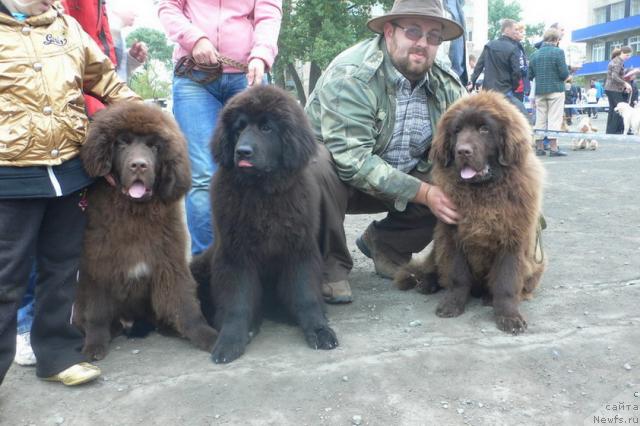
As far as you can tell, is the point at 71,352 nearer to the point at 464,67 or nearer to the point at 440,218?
the point at 440,218

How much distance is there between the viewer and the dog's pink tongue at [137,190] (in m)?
2.95

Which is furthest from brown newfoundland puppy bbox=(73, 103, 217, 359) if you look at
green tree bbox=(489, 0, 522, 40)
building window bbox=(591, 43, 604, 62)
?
green tree bbox=(489, 0, 522, 40)

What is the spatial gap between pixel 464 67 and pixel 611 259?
119 inches

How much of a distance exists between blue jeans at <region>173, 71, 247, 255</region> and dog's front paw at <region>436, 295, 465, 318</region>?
5.65ft

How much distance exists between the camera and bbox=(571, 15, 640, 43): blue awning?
55150mm

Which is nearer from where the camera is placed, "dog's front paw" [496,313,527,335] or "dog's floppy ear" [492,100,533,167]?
"dog's front paw" [496,313,527,335]

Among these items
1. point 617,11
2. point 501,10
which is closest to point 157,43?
point 501,10

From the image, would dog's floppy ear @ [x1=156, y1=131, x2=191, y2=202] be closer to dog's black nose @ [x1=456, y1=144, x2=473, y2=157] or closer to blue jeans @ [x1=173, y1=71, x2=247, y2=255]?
blue jeans @ [x1=173, y1=71, x2=247, y2=255]

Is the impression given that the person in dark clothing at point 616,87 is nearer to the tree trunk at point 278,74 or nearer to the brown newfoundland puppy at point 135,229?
the brown newfoundland puppy at point 135,229

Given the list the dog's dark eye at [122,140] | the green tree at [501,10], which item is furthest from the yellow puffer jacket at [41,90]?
the green tree at [501,10]

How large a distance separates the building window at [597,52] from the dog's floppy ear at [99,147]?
7073 centimetres

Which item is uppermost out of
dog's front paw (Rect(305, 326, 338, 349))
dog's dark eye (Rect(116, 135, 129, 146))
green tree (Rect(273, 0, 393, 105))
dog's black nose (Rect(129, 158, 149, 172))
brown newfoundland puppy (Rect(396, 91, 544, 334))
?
green tree (Rect(273, 0, 393, 105))

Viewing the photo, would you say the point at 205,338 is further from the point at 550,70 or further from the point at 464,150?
the point at 550,70

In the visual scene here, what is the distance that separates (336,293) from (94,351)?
157 centimetres
